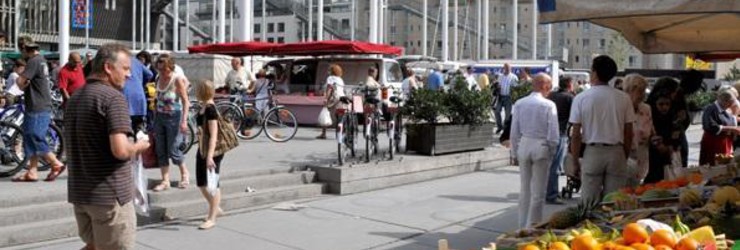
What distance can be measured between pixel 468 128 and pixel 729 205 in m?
8.38

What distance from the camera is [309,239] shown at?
25.4ft

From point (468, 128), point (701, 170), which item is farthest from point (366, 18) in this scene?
point (701, 170)

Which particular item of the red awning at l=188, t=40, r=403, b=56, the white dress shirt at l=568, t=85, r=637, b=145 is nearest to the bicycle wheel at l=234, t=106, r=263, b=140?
the red awning at l=188, t=40, r=403, b=56

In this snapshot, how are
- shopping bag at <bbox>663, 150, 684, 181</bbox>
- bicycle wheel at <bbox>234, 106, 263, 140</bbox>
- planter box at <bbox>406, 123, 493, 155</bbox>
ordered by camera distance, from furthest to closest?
bicycle wheel at <bbox>234, 106, 263, 140</bbox> < planter box at <bbox>406, 123, 493, 155</bbox> < shopping bag at <bbox>663, 150, 684, 181</bbox>

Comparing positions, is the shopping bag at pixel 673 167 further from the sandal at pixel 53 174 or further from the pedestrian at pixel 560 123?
the sandal at pixel 53 174

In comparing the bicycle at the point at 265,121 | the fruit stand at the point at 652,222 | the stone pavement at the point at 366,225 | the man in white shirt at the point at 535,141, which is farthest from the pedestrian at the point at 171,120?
the bicycle at the point at 265,121

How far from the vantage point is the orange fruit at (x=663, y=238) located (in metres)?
3.68

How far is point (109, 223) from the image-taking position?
461 centimetres

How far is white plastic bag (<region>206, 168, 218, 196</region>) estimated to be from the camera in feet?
25.5

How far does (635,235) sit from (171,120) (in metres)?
6.45

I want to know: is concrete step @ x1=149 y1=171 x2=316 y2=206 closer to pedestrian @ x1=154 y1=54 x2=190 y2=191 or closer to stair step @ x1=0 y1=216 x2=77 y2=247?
pedestrian @ x1=154 y1=54 x2=190 y2=191

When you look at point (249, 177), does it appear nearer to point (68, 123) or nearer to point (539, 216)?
point (539, 216)

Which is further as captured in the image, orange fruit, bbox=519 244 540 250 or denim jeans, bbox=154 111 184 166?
denim jeans, bbox=154 111 184 166

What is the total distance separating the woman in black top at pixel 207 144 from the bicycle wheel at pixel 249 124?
7.37m
